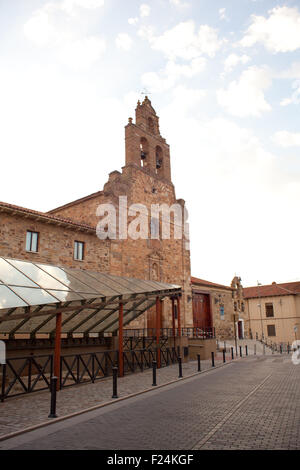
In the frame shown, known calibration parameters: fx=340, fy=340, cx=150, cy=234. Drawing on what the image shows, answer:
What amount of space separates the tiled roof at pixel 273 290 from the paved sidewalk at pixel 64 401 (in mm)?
35217

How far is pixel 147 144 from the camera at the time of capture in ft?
90.2

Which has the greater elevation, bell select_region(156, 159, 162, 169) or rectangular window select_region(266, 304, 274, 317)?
bell select_region(156, 159, 162, 169)

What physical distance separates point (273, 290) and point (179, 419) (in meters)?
42.3

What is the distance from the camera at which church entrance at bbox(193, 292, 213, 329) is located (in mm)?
30609

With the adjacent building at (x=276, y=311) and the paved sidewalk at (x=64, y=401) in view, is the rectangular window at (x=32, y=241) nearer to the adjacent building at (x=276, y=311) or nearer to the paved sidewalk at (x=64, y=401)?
the paved sidewalk at (x=64, y=401)

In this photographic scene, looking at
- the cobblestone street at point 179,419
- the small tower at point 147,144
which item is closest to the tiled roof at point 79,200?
the small tower at point 147,144

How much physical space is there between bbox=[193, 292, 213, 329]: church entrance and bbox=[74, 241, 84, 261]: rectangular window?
555 inches

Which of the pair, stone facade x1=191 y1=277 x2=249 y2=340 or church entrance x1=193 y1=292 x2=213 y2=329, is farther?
stone facade x1=191 y1=277 x2=249 y2=340

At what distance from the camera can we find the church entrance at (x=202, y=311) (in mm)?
30609

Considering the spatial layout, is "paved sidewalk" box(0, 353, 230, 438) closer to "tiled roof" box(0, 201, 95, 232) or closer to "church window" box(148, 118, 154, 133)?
"tiled roof" box(0, 201, 95, 232)

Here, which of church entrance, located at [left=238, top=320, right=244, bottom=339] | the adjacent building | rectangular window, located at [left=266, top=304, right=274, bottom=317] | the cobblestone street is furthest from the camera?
rectangular window, located at [left=266, top=304, right=274, bottom=317]

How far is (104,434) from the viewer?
6129 mm

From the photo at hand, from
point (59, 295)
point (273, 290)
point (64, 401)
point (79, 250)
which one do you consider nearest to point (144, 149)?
point (79, 250)

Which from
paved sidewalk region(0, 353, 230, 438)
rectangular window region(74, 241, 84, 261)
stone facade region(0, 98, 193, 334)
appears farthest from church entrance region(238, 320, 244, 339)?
paved sidewalk region(0, 353, 230, 438)
